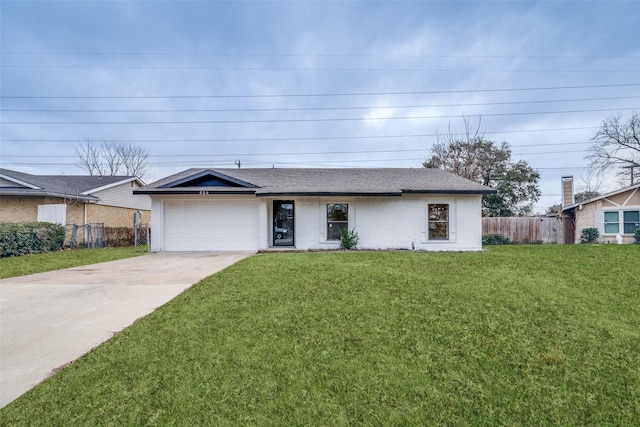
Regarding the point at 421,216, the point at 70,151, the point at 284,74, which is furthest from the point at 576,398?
the point at 70,151

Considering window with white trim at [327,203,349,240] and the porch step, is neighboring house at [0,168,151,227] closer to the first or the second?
the porch step

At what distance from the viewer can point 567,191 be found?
19062mm

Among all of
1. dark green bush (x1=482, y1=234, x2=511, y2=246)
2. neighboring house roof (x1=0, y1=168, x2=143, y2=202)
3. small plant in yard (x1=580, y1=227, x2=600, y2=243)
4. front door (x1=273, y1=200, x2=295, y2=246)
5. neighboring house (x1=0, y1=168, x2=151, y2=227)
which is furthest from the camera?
dark green bush (x1=482, y1=234, x2=511, y2=246)

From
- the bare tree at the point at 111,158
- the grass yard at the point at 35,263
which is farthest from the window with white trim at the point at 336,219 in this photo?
the bare tree at the point at 111,158

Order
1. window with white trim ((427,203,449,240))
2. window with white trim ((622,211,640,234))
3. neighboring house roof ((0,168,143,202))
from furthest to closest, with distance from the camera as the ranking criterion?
window with white trim ((622,211,640,234)) < neighboring house roof ((0,168,143,202)) < window with white trim ((427,203,449,240))

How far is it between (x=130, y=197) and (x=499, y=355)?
922 inches

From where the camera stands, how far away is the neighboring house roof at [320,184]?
453 inches

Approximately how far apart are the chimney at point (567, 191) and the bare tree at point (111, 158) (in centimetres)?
3747

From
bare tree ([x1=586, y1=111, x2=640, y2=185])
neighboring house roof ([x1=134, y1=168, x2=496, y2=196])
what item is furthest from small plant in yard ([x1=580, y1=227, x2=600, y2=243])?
bare tree ([x1=586, y1=111, x2=640, y2=185])

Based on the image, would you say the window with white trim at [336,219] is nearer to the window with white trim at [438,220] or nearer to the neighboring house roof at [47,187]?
the window with white trim at [438,220]

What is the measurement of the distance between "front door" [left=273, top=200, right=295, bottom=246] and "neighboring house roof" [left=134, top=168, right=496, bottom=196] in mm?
882

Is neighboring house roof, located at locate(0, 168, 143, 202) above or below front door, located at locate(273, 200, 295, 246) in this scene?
above

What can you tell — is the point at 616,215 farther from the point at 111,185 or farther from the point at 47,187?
the point at 47,187

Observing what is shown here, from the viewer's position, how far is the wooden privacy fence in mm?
17094
